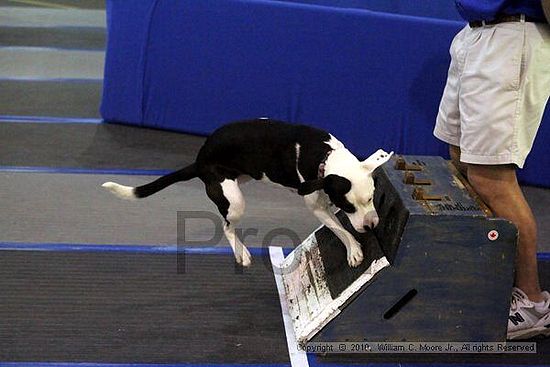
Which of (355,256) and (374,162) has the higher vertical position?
(374,162)

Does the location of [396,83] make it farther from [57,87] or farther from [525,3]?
[57,87]

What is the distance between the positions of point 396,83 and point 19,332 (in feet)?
8.30

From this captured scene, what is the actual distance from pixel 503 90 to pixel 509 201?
0.37 m

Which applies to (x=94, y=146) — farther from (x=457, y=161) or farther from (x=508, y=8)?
(x=508, y=8)

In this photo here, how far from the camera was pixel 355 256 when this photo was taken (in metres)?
2.74

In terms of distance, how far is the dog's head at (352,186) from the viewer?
2.56 metres

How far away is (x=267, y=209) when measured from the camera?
12.8ft

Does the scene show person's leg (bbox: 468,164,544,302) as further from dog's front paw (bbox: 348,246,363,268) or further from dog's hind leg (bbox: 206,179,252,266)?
dog's hind leg (bbox: 206,179,252,266)

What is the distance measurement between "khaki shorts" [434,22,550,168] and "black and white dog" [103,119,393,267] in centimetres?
32

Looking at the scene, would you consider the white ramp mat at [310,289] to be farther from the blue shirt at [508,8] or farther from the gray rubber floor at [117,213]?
the blue shirt at [508,8]

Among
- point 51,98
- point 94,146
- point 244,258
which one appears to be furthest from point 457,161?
point 51,98

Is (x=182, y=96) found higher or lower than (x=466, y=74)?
lower

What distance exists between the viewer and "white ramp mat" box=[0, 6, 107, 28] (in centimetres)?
848

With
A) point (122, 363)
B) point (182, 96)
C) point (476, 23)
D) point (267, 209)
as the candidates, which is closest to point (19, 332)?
point (122, 363)
